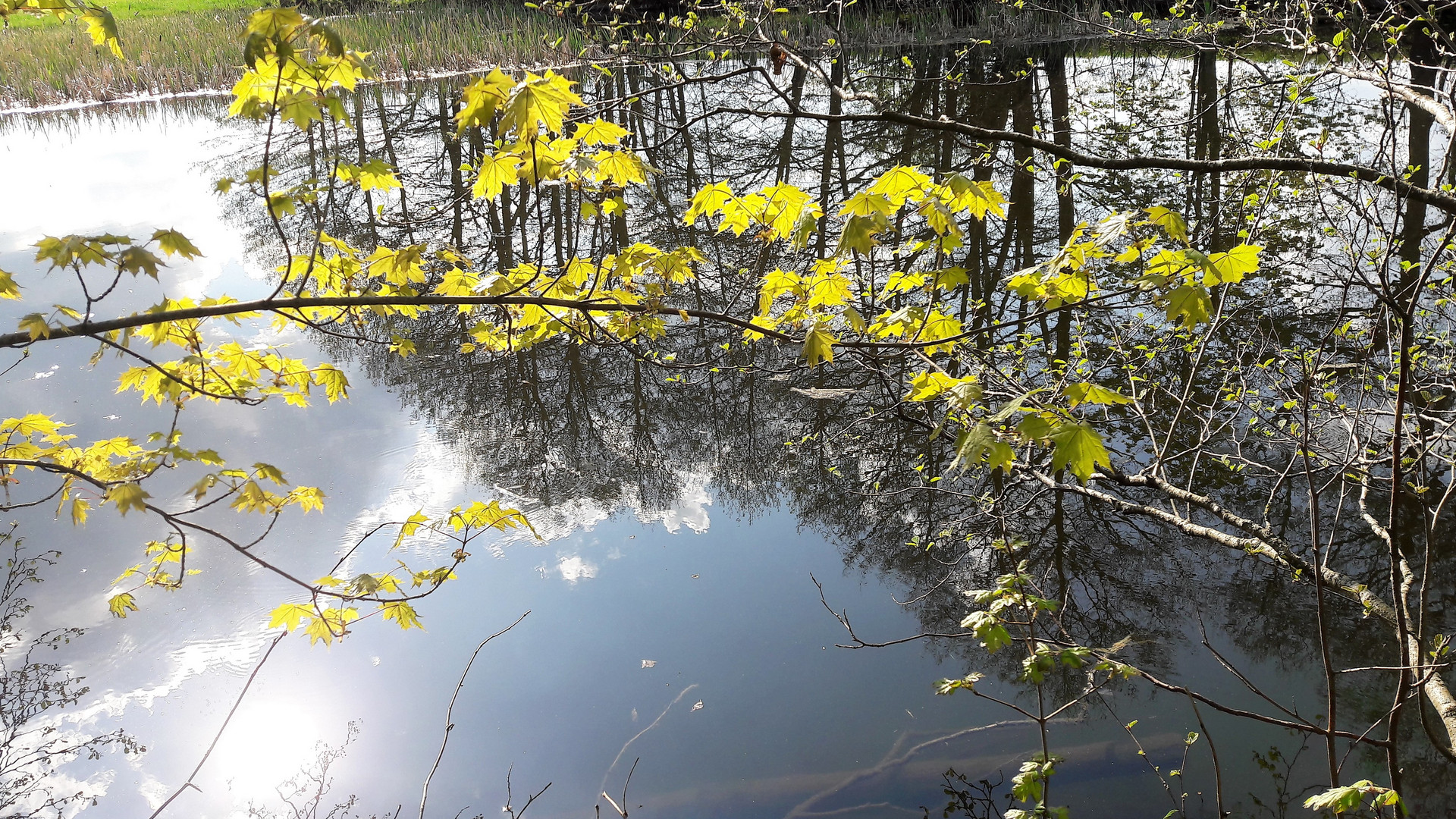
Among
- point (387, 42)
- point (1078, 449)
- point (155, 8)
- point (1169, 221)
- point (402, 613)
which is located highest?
point (155, 8)

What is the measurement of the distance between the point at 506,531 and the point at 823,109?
8.30m

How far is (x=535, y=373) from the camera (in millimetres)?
4930

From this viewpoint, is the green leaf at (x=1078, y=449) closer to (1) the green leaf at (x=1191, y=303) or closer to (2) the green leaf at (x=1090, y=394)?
(2) the green leaf at (x=1090, y=394)

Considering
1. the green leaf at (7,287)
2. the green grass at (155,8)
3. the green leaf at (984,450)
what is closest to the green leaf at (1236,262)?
the green leaf at (984,450)

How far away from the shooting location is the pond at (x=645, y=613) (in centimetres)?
246

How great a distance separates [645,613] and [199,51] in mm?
13725

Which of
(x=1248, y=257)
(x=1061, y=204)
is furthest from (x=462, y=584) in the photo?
(x=1061, y=204)

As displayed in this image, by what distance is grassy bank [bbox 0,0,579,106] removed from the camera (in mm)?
11469

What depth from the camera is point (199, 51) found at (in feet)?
42.2

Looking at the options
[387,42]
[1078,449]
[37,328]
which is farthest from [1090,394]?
[387,42]

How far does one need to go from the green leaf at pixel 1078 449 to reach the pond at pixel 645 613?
28.5 inches

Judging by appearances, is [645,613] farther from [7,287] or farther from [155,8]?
[155,8]

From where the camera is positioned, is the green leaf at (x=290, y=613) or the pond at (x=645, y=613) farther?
the pond at (x=645, y=613)

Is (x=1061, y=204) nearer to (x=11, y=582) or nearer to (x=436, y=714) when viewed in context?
(x=436, y=714)
